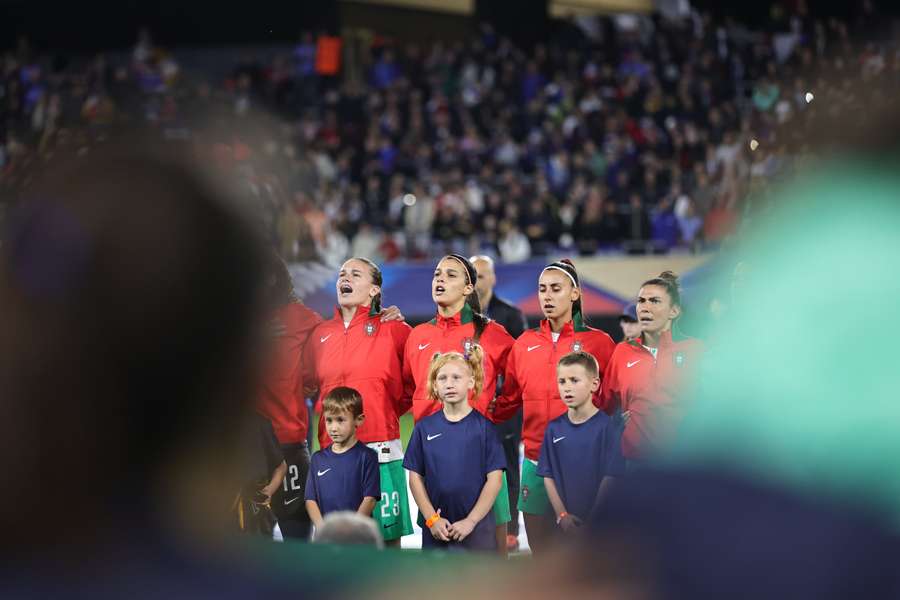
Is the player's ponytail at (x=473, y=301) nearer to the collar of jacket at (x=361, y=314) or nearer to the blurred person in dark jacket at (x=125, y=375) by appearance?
the collar of jacket at (x=361, y=314)

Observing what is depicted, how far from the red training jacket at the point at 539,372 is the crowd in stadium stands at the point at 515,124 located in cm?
842

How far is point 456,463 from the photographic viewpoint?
5.68 m

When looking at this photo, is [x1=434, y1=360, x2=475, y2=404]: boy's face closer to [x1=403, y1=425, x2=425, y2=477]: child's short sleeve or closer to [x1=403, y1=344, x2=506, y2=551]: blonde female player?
[x1=403, y1=344, x2=506, y2=551]: blonde female player

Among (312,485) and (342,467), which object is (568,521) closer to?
(342,467)

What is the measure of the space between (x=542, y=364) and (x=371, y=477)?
1117 mm

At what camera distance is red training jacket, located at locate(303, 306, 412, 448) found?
626 cm

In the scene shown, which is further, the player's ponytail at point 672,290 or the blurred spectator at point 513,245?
the blurred spectator at point 513,245

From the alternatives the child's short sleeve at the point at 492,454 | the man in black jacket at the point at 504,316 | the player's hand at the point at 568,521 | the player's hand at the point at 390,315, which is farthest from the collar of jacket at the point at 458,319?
the player's hand at the point at 568,521

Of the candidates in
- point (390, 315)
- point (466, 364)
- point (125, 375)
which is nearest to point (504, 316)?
point (390, 315)

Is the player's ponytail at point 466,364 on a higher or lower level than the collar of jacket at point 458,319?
lower

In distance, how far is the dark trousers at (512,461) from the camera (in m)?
6.89

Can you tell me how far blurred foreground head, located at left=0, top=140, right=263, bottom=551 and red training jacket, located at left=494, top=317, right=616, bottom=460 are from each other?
16.2 feet

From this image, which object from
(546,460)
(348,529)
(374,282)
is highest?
(374,282)

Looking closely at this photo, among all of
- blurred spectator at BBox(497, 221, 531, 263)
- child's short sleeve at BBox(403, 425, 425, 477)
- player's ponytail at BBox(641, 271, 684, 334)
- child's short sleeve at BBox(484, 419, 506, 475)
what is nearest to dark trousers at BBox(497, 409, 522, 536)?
child's short sleeve at BBox(484, 419, 506, 475)
